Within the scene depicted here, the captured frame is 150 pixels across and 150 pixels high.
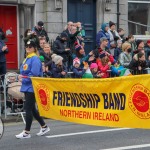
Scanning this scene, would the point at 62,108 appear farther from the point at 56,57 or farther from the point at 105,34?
the point at 105,34

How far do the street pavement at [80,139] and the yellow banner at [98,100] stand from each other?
0.53 m

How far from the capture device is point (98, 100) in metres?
8.80

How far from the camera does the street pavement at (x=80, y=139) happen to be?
9281 millimetres

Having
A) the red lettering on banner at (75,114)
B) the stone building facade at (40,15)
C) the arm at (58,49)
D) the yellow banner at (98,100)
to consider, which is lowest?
the red lettering on banner at (75,114)

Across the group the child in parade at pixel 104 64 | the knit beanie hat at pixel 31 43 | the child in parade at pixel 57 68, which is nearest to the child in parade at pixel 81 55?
the child in parade at pixel 104 64

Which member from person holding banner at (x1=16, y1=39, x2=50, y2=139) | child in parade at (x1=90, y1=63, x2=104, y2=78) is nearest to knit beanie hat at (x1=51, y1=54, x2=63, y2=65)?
child in parade at (x1=90, y1=63, x2=104, y2=78)

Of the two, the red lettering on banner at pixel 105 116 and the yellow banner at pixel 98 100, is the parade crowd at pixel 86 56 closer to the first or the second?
the yellow banner at pixel 98 100

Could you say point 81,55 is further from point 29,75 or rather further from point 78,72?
point 29,75

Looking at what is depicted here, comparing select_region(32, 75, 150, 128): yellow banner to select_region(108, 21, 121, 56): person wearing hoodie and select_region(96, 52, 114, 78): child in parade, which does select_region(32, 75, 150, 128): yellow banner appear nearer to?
select_region(96, 52, 114, 78): child in parade

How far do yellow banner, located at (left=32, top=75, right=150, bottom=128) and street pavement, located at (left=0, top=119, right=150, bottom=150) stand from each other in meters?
0.53

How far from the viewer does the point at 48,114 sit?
9.94 metres

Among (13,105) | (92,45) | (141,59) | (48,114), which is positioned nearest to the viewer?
(48,114)

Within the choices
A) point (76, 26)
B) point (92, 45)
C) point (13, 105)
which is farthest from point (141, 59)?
point (92, 45)

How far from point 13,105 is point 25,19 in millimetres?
6606
